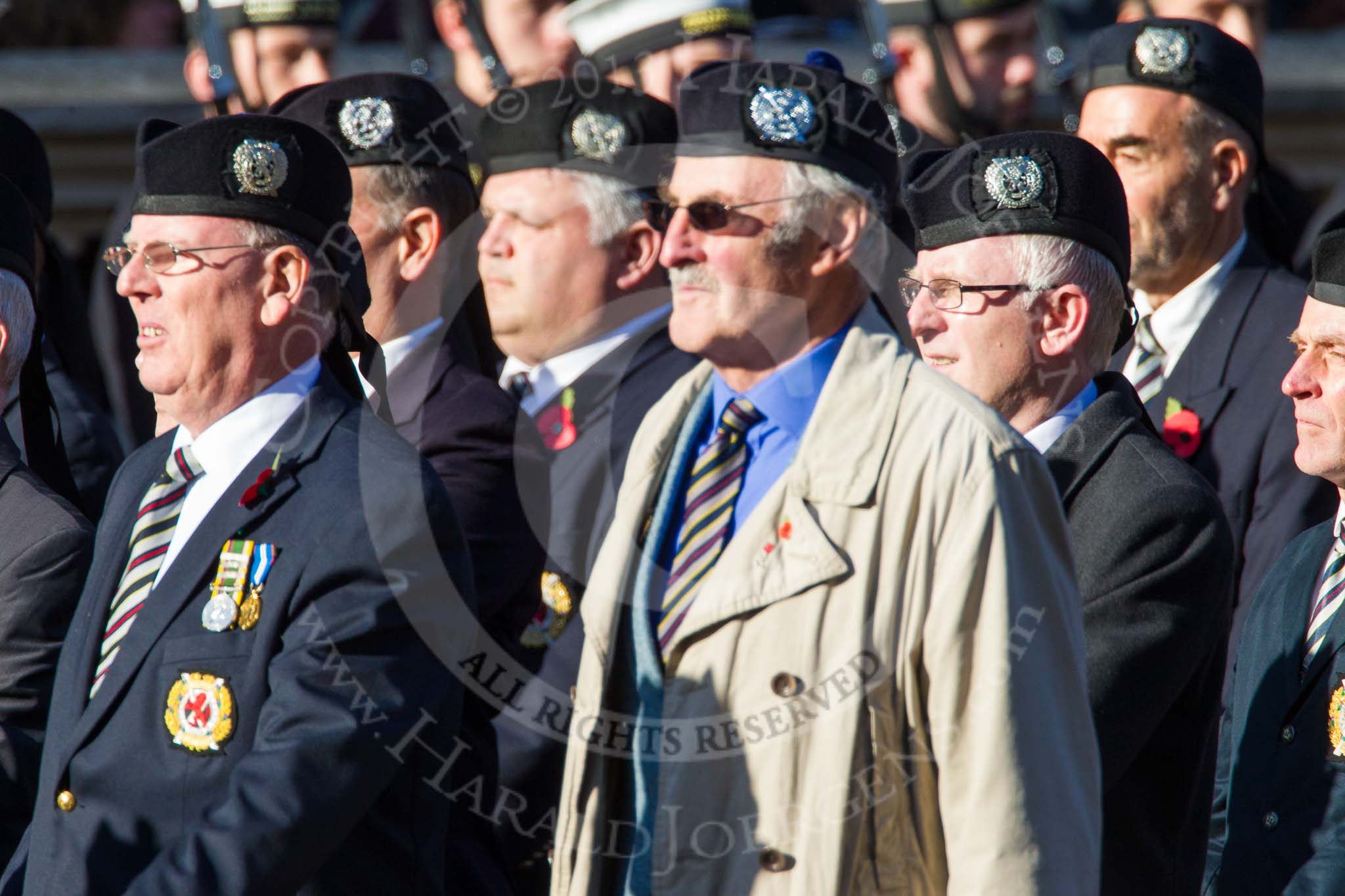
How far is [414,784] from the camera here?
11.5 feet

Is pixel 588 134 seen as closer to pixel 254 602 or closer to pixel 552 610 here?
pixel 552 610

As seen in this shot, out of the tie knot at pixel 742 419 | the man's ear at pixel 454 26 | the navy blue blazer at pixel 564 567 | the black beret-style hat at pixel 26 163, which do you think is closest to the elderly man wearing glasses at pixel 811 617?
the tie knot at pixel 742 419

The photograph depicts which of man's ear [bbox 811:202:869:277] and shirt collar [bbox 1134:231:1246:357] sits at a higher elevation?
man's ear [bbox 811:202:869:277]

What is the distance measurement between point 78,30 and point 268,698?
7.30m

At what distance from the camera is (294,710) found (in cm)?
327

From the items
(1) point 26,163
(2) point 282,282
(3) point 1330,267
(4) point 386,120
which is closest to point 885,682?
(2) point 282,282

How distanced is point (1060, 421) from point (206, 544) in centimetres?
175

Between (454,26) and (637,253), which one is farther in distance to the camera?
(454,26)

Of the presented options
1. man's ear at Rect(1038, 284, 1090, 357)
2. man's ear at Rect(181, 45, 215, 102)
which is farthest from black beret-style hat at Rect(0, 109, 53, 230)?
man's ear at Rect(1038, 284, 1090, 357)

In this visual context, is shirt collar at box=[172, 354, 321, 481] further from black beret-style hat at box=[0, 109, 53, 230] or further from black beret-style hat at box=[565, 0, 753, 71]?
black beret-style hat at box=[565, 0, 753, 71]

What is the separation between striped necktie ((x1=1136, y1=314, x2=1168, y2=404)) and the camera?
5398 mm

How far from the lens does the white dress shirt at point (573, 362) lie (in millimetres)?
5145

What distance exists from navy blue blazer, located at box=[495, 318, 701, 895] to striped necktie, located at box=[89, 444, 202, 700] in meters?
1.04

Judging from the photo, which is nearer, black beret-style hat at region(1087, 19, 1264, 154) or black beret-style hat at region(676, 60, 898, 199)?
black beret-style hat at region(676, 60, 898, 199)
